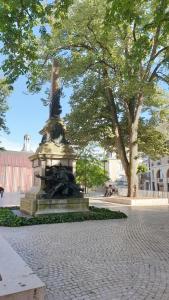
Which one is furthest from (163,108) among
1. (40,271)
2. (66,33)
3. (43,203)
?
(40,271)

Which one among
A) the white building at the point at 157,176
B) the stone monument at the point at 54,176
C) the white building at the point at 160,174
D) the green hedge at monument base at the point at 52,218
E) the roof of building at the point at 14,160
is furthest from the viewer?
the roof of building at the point at 14,160

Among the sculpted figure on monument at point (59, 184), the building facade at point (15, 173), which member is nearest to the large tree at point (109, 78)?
the sculpted figure on monument at point (59, 184)

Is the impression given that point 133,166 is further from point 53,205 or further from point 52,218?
point 52,218

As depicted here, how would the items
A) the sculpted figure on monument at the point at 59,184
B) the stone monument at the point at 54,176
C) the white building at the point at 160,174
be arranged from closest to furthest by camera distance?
the stone monument at the point at 54,176 < the sculpted figure on monument at the point at 59,184 < the white building at the point at 160,174

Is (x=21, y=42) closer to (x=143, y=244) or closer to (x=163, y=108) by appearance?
(x=143, y=244)

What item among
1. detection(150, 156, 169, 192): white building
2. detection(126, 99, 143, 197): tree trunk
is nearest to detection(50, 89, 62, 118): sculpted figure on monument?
detection(126, 99, 143, 197): tree trunk

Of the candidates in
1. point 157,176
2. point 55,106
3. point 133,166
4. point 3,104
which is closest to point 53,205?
point 55,106

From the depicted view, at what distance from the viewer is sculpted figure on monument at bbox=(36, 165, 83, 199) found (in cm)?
1281

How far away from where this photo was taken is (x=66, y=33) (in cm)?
2178

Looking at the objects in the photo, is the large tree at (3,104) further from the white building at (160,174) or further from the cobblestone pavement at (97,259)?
the white building at (160,174)

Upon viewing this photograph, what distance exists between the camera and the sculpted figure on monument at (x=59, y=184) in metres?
12.8

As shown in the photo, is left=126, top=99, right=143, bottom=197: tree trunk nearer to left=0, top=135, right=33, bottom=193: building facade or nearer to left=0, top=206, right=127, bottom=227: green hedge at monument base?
left=0, top=206, right=127, bottom=227: green hedge at monument base

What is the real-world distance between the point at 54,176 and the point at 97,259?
292 inches

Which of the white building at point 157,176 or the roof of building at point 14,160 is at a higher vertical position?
the roof of building at point 14,160
